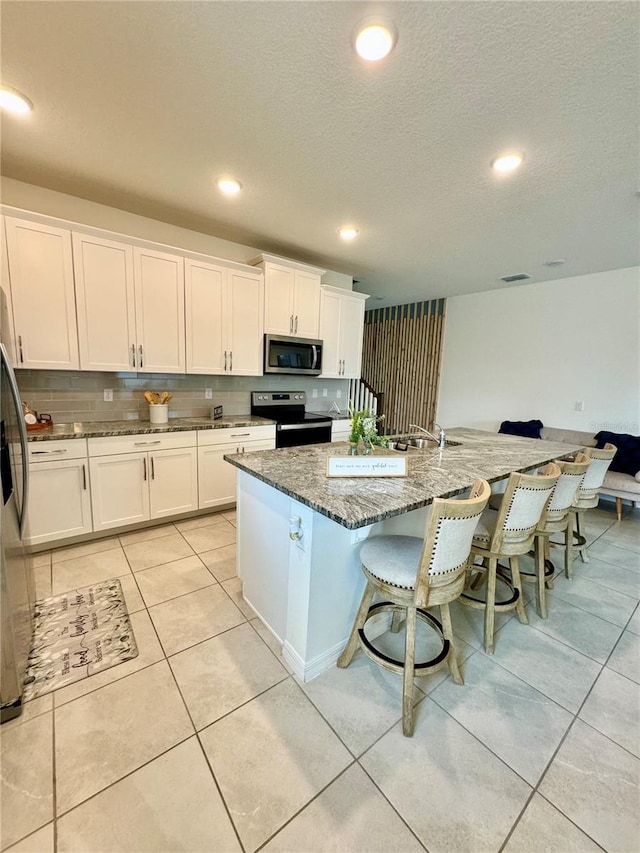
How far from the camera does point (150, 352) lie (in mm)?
3023

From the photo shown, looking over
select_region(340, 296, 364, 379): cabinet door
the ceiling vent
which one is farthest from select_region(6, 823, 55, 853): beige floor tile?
the ceiling vent

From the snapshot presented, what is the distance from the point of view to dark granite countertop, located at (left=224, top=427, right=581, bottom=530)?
134cm

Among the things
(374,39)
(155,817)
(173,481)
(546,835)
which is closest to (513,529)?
(546,835)

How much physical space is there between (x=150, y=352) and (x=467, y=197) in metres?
2.83

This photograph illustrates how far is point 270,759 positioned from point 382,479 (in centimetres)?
119

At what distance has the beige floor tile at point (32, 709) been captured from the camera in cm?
138

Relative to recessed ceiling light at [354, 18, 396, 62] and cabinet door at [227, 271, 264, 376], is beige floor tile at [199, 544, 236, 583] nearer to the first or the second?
cabinet door at [227, 271, 264, 376]

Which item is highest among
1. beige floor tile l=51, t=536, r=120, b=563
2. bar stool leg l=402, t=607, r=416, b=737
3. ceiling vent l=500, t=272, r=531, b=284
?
ceiling vent l=500, t=272, r=531, b=284

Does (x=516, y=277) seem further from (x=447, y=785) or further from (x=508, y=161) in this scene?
(x=447, y=785)

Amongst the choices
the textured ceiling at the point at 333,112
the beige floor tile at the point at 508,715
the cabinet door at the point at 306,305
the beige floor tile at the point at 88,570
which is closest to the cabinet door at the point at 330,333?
the cabinet door at the point at 306,305

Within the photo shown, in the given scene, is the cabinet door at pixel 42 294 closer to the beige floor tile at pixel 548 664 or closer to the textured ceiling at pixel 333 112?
the textured ceiling at pixel 333 112

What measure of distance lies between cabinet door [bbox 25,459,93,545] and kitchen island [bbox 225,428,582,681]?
144cm

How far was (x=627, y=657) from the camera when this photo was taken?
1829mm

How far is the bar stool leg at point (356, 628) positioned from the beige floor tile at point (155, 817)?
0.69 m
